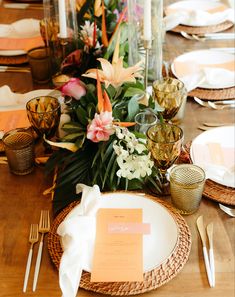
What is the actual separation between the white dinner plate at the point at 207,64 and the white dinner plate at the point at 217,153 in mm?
265

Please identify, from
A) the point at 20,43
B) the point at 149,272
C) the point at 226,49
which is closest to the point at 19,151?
the point at 149,272

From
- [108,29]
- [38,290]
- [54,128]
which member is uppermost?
[108,29]

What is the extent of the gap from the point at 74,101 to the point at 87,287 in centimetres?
54

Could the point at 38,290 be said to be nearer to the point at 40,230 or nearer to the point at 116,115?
the point at 40,230

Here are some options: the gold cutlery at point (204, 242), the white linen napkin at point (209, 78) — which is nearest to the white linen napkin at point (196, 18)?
the white linen napkin at point (209, 78)

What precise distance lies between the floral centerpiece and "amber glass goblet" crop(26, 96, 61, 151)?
0.12 ft

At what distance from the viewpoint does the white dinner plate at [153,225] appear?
92cm

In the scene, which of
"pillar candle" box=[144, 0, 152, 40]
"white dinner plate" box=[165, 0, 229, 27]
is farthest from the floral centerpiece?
"white dinner plate" box=[165, 0, 229, 27]

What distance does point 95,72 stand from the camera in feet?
4.09

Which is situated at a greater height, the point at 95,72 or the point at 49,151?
the point at 95,72

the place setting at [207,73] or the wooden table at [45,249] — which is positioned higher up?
the place setting at [207,73]

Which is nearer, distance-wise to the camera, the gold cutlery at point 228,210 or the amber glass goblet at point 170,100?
the gold cutlery at point 228,210

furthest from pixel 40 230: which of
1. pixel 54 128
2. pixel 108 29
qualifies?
pixel 108 29

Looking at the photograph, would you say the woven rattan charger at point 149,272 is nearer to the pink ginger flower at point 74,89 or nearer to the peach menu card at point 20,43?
the pink ginger flower at point 74,89
